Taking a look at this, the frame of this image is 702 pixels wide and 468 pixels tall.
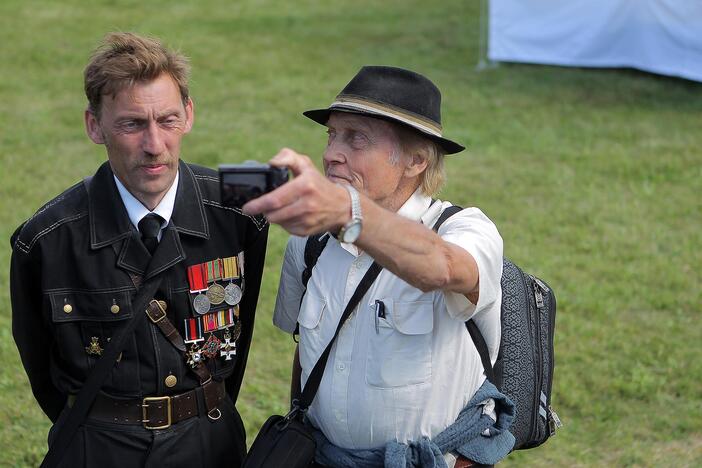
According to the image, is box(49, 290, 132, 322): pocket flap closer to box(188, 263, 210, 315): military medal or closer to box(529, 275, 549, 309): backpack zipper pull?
box(188, 263, 210, 315): military medal

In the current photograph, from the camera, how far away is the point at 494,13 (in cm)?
1434

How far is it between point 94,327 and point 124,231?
0.35 metres

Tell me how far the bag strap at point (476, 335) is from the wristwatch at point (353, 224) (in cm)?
78

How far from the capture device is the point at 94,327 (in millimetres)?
3453

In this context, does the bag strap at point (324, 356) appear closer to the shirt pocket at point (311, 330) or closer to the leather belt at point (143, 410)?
the shirt pocket at point (311, 330)

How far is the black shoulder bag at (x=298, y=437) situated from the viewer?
329 cm

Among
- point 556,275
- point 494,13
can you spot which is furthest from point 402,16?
point 556,275

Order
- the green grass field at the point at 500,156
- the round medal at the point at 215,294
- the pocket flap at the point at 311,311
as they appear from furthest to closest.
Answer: the green grass field at the point at 500,156 < the round medal at the point at 215,294 < the pocket flap at the point at 311,311

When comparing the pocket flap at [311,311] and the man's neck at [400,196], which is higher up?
the man's neck at [400,196]

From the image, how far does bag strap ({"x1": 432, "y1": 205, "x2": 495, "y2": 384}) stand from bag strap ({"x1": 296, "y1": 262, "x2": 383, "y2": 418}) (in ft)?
0.84

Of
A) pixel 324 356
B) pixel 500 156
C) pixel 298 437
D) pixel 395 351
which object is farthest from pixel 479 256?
pixel 500 156

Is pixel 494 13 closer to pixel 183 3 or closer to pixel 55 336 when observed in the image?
pixel 183 3

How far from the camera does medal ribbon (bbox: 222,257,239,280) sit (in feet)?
12.0

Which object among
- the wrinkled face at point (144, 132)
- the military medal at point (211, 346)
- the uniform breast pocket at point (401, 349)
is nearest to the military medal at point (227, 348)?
the military medal at point (211, 346)
